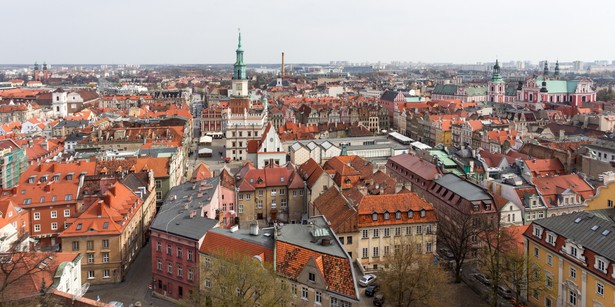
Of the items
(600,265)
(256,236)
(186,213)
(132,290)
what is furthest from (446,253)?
(132,290)

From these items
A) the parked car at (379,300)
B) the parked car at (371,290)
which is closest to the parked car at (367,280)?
the parked car at (371,290)

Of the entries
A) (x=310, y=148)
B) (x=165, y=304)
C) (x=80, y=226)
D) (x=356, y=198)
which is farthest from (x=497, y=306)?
(x=310, y=148)

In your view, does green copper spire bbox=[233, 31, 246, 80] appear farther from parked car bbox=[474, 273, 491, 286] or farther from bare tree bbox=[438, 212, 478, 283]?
parked car bbox=[474, 273, 491, 286]

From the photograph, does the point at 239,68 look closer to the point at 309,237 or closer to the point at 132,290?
the point at 132,290

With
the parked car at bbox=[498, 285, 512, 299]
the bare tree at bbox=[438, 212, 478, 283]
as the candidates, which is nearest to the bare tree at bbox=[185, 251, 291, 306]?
the bare tree at bbox=[438, 212, 478, 283]

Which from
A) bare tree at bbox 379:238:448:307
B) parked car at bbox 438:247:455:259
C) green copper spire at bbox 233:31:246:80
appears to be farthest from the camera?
green copper spire at bbox 233:31:246:80

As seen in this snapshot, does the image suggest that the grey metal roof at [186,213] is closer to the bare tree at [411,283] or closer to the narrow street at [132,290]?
the narrow street at [132,290]

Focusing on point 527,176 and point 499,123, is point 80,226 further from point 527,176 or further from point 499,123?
point 499,123
